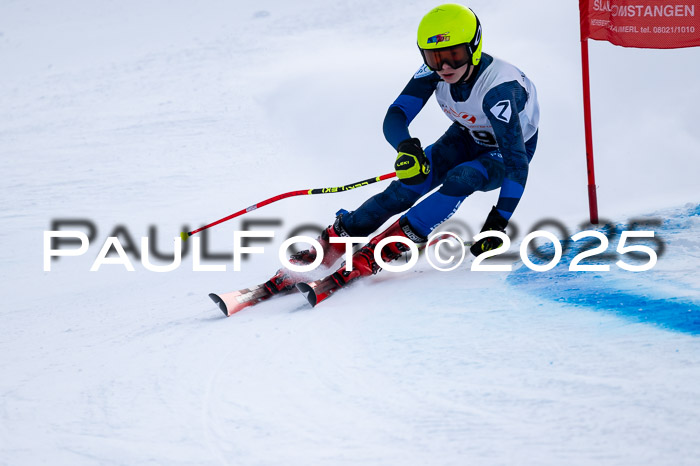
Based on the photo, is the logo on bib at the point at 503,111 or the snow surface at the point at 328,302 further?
the logo on bib at the point at 503,111

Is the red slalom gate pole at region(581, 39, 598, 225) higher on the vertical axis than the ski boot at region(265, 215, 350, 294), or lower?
higher

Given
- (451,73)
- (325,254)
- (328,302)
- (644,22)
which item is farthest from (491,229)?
(644,22)

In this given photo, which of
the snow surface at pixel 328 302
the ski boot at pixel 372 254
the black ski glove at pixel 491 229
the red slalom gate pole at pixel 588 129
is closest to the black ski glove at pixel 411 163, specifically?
the ski boot at pixel 372 254

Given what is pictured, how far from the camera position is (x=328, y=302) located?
156 inches

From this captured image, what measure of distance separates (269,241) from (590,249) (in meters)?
2.69

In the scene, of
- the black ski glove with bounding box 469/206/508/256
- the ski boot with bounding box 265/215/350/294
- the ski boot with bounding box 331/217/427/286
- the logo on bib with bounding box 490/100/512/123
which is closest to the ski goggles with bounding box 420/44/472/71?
the logo on bib with bounding box 490/100/512/123

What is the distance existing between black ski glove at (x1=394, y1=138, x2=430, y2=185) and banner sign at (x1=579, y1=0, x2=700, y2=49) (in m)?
1.69

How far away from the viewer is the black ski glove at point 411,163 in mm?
3938

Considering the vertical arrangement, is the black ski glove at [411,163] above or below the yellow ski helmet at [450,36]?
below

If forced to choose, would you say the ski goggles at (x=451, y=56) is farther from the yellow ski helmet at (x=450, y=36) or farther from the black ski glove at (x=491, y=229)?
the black ski glove at (x=491, y=229)

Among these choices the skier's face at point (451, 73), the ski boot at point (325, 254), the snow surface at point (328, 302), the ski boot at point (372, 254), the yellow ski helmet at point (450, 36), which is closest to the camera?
the snow surface at point (328, 302)

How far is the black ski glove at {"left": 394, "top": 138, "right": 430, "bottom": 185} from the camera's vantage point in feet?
12.9

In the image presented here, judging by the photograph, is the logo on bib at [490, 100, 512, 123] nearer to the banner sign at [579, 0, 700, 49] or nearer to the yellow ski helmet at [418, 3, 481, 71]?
the yellow ski helmet at [418, 3, 481, 71]

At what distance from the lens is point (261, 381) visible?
291 centimetres
